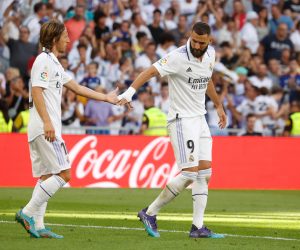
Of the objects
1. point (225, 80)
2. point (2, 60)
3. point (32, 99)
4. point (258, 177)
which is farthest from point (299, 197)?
point (32, 99)

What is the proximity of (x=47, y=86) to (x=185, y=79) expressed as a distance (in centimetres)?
173

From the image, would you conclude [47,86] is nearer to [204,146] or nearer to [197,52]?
[197,52]

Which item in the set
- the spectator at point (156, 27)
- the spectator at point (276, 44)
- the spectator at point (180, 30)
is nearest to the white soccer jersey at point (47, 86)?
the spectator at point (156, 27)

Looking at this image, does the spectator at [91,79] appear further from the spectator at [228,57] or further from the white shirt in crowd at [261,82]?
the white shirt in crowd at [261,82]

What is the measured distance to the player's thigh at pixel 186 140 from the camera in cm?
1192

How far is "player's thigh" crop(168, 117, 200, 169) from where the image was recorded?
11922mm

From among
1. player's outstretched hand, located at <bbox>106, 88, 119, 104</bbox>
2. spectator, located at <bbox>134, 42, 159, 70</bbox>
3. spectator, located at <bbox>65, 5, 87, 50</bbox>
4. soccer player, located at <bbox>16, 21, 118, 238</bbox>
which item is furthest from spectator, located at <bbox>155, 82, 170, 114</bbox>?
soccer player, located at <bbox>16, 21, 118, 238</bbox>

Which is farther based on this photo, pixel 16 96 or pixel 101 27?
pixel 101 27

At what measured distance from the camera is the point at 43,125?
11.2 metres

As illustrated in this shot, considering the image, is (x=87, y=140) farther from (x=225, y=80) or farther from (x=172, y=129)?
(x=172, y=129)

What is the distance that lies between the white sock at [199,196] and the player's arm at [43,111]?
1.98 metres

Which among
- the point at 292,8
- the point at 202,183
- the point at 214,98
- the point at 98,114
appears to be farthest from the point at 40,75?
the point at 292,8

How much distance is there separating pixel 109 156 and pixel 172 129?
9.09 meters

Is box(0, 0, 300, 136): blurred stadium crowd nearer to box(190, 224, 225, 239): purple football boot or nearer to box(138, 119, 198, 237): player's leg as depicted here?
box(138, 119, 198, 237): player's leg
